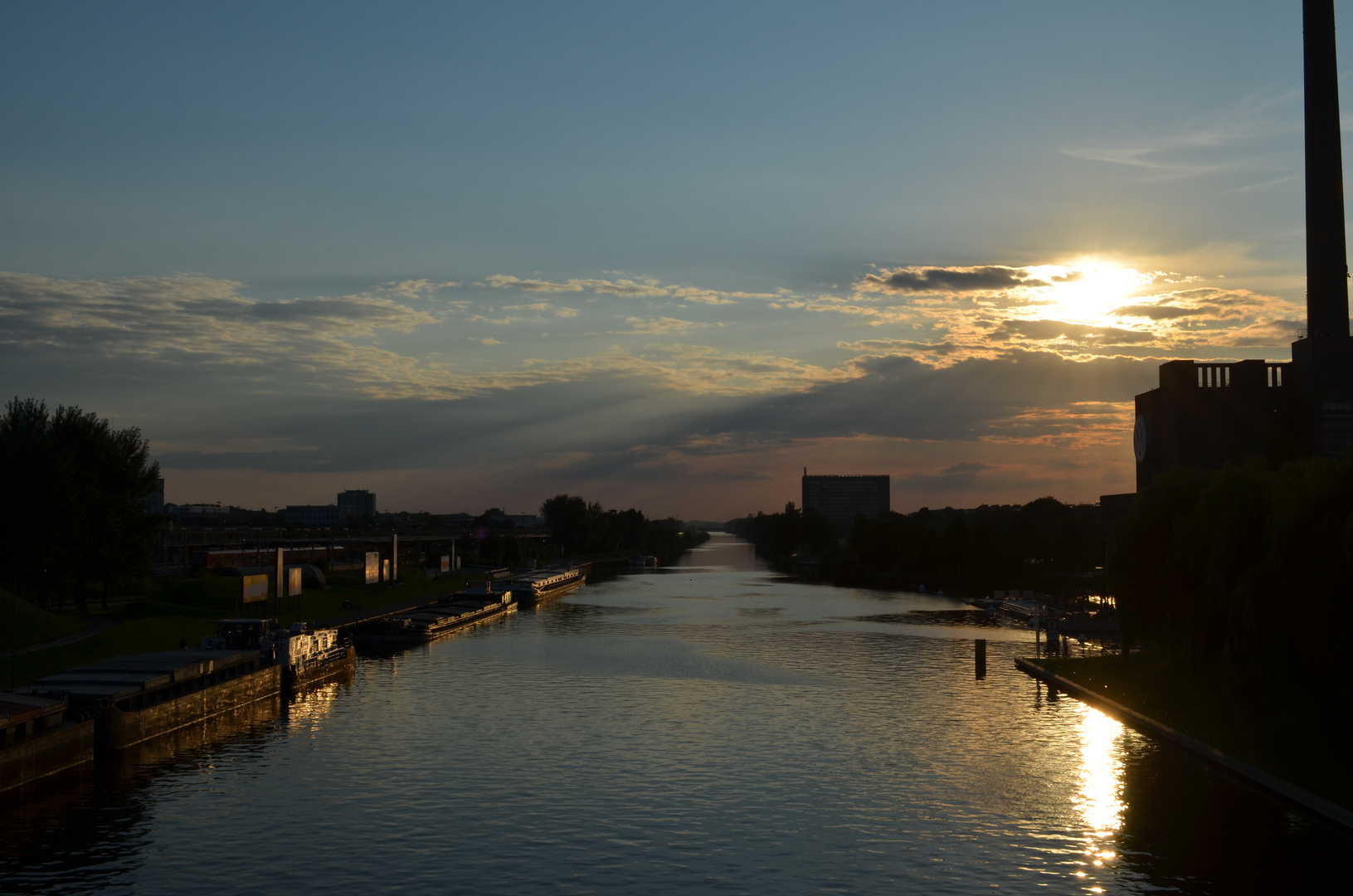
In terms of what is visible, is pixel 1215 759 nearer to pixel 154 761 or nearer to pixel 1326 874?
pixel 1326 874

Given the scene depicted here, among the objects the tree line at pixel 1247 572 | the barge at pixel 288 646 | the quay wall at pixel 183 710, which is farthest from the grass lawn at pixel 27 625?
the tree line at pixel 1247 572

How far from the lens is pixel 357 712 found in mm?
65812

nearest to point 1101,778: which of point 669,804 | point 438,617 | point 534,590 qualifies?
point 669,804

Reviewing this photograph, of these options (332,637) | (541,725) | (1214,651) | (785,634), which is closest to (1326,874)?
(1214,651)

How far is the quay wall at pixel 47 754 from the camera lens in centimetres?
4368

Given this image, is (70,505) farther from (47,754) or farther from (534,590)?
(534,590)

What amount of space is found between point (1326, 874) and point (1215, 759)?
13.6 meters

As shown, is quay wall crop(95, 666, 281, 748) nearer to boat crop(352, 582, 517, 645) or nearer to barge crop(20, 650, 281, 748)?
barge crop(20, 650, 281, 748)

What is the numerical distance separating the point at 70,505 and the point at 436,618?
1729 inches

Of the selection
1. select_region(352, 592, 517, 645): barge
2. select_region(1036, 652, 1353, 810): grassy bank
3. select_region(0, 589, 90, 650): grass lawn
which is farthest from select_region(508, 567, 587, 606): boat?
select_region(1036, 652, 1353, 810): grassy bank

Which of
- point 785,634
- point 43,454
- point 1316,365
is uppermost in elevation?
point 1316,365

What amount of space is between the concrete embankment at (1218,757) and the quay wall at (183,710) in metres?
51.7

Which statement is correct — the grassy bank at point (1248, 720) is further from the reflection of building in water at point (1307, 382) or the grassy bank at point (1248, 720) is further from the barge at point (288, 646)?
the reflection of building in water at point (1307, 382)

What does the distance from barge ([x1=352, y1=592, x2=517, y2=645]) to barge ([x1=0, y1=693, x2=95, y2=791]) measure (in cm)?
5636
